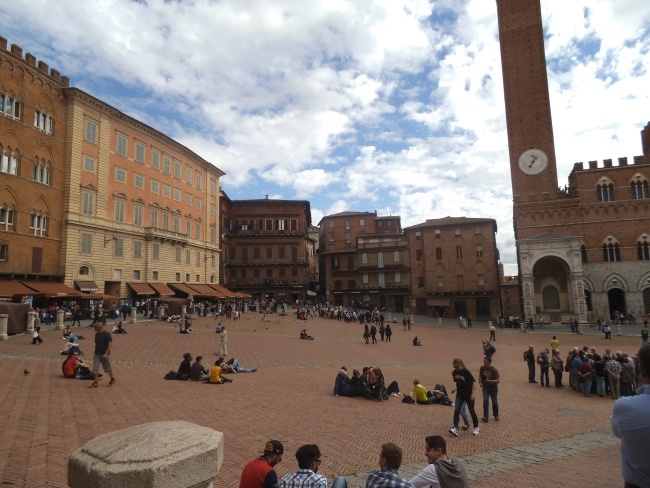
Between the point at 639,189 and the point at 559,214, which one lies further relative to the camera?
the point at 559,214

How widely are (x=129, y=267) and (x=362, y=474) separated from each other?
38046 mm

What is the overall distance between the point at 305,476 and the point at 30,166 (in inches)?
1442

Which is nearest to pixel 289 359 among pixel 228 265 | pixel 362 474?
pixel 362 474

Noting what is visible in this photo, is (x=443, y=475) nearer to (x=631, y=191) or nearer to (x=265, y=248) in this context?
(x=631, y=191)

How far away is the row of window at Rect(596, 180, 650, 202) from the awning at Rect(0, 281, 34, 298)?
2113 inches

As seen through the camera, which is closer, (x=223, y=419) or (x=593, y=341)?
(x=223, y=419)

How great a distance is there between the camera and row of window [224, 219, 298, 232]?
216 ft

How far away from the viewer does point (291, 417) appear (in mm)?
9992

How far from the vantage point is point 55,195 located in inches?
1341

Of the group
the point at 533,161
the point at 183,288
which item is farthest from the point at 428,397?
the point at 533,161

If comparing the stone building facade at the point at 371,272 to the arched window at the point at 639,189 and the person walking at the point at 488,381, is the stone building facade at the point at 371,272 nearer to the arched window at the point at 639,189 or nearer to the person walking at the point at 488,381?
the arched window at the point at 639,189

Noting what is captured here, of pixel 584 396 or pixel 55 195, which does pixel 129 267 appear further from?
pixel 584 396

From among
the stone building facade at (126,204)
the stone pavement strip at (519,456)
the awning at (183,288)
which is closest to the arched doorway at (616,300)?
the stone pavement strip at (519,456)

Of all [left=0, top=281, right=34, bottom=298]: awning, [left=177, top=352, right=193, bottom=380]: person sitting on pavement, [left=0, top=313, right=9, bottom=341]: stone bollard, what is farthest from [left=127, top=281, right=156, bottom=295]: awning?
[left=177, top=352, right=193, bottom=380]: person sitting on pavement
